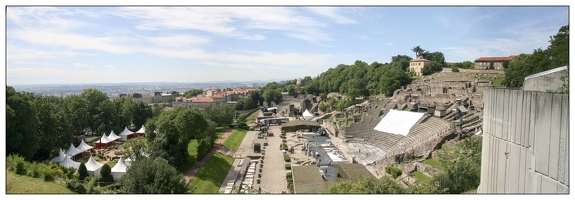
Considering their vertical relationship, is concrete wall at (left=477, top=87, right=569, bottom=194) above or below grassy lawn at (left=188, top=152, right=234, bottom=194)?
above

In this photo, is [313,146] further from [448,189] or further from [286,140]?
[448,189]

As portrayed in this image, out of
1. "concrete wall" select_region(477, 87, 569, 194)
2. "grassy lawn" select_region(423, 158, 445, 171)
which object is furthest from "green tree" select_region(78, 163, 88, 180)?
"concrete wall" select_region(477, 87, 569, 194)

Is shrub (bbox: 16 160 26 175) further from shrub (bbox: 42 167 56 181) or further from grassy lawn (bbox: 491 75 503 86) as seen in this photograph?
grassy lawn (bbox: 491 75 503 86)

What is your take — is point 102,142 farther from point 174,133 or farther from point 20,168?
point 20,168

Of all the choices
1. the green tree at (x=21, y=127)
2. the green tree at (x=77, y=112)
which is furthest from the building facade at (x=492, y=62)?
the green tree at (x=21, y=127)

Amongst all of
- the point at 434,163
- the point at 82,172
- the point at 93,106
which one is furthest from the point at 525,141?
the point at 93,106

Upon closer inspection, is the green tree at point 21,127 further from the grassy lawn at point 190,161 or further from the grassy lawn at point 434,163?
the grassy lawn at point 434,163
